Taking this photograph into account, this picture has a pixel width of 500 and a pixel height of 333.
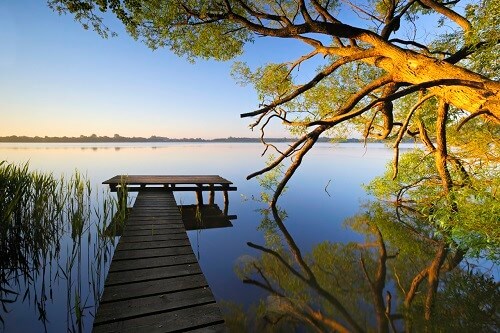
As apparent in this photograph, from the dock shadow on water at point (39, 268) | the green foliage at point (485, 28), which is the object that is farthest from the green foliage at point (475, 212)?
the dock shadow on water at point (39, 268)

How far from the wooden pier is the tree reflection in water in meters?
1.07

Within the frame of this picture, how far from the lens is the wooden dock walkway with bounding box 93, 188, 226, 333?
296 cm

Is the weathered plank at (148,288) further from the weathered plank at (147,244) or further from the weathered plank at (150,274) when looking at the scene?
the weathered plank at (147,244)

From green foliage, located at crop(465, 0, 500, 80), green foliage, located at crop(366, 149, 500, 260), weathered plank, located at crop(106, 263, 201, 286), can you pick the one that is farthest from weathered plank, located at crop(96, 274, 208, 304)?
green foliage, located at crop(465, 0, 500, 80)

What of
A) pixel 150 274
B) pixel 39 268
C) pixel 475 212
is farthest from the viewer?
pixel 475 212

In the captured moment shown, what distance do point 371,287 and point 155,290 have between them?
4378 millimetres

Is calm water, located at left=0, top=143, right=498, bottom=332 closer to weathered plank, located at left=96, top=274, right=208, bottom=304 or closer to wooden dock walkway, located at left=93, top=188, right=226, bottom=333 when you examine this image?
wooden dock walkway, located at left=93, top=188, right=226, bottom=333

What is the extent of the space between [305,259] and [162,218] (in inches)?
170

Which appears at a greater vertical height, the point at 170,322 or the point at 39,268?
the point at 170,322

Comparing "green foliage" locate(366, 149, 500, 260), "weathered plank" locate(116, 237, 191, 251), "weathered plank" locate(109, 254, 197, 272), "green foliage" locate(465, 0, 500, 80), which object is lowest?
"weathered plank" locate(116, 237, 191, 251)

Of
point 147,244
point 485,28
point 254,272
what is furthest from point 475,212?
point 147,244

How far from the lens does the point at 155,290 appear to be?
143 inches

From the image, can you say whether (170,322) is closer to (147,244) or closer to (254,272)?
(147,244)

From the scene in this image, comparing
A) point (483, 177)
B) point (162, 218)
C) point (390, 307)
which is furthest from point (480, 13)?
point (162, 218)
